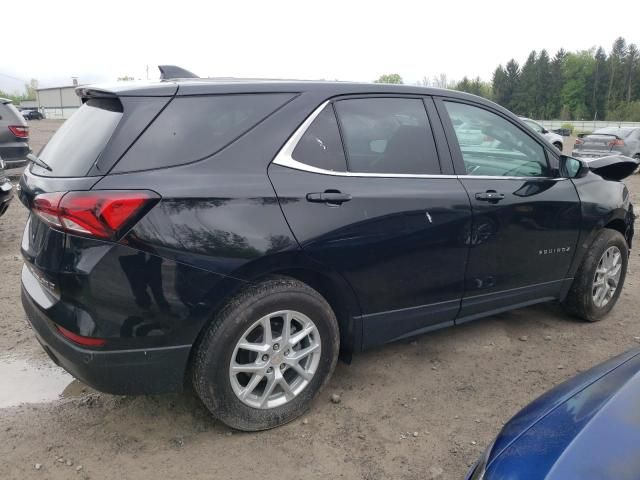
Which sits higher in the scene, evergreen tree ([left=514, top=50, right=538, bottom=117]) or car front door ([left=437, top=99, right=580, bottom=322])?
evergreen tree ([left=514, top=50, right=538, bottom=117])

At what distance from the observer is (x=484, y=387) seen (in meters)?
3.29

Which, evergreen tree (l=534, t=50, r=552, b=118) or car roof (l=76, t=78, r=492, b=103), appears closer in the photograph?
car roof (l=76, t=78, r=492, b=103)

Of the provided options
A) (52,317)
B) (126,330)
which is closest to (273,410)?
(126,330)

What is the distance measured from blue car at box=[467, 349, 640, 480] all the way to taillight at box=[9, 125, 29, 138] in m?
10.7

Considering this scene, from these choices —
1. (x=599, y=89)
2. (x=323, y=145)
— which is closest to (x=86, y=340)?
(x=323, y=145)

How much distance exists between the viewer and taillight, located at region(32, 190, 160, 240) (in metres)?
2.22

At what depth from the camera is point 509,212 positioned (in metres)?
3.45

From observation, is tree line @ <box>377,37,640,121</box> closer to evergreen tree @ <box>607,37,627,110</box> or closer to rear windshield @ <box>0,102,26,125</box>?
evergreen tree @ <box>607,37,627,110</box>

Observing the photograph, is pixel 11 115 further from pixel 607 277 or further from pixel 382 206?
pixel 607 277

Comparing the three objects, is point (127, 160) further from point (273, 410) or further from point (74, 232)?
point (273, 410)

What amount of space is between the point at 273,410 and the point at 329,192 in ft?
3.77

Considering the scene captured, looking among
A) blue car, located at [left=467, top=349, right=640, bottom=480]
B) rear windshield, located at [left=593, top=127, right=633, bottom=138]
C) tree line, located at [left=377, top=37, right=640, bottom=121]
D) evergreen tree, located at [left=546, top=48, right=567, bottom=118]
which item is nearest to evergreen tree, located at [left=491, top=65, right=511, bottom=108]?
tree line, located at [left=377, top=37, right=640, bottom=121]

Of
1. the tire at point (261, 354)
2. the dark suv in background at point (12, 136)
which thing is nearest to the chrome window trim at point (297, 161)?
the tire at point (261, 354)

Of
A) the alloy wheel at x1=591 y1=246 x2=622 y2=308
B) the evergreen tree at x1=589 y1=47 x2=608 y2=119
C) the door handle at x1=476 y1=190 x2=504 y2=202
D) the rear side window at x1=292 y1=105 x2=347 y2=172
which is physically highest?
the evergreen tree at x1=589 y1=47 x2=608 y2=119
